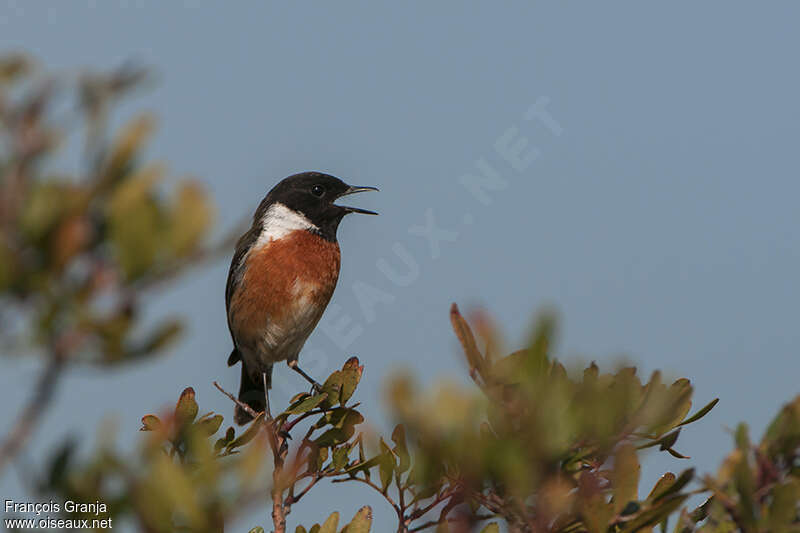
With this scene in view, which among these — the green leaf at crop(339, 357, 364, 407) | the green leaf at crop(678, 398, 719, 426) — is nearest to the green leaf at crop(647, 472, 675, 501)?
the green leaf at crop(678, 398, 719, 426)

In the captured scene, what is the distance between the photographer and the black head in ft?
25.1

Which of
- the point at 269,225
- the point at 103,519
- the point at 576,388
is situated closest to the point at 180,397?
the point at 103,519

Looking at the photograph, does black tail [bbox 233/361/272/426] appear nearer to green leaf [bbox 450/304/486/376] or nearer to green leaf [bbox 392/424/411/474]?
green leaf [bbox 392/424/411/474]

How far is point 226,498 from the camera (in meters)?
1.76

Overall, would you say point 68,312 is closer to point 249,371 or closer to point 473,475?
point 473,475

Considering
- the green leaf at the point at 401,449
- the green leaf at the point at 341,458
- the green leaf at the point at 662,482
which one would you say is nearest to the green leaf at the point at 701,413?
the green leaf at the point at 662,482

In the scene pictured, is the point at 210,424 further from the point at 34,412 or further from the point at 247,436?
the point at 34,412

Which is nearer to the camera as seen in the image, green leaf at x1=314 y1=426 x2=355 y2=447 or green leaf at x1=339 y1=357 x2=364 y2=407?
green leaf at x1=314 y1=426 x2=355 y2=447

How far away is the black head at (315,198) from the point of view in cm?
765

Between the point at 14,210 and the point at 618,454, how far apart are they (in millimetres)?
1252

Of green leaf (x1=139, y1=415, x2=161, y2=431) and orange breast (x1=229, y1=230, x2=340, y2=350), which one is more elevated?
orange breast (x1=229, y1=230, x2=340, y2=350)

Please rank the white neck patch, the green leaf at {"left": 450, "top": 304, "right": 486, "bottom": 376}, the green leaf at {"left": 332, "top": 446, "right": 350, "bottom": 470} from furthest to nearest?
the white neck patch → the green leaf at {"left": 332, "top": 446, "right": 350, "bottom": 470} → the green leaf at {"left": 450, "top": 304, "right": 486, "bottom": 376}

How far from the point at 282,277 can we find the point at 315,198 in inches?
37.7

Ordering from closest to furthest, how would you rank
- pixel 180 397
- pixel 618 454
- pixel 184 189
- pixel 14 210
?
1. pixel 14 210
2. pixel 184 189
3. pixel 618 454
4. pixel 180 397
